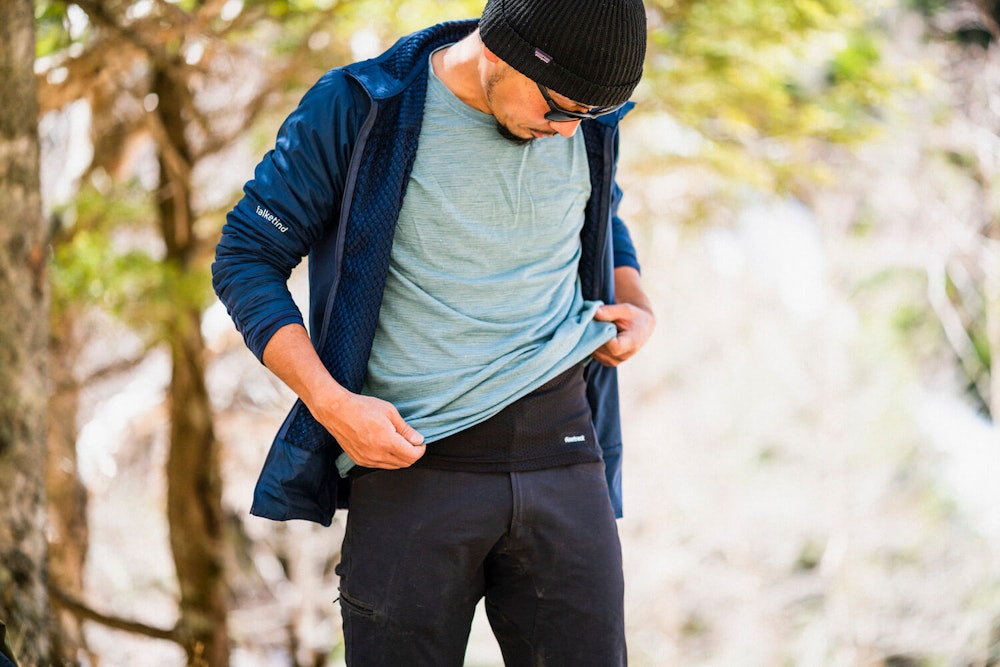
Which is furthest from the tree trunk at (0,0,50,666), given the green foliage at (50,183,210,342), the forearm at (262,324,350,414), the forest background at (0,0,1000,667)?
the green foliage at (50,183,210,342)

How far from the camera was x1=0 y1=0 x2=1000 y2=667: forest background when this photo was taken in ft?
14.3

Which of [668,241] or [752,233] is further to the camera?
[752,233]

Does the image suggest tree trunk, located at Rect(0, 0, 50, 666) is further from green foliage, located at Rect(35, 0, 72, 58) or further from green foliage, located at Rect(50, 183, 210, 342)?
green foliage, located at Rect(50, 183, 210, 342)

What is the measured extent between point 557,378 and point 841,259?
44.9ft

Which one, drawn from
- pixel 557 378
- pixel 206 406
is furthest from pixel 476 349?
pixel 206 406

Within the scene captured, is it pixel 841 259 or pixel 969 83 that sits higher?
pixel 969 83

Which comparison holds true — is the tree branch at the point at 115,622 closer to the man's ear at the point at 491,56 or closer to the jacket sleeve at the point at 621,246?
the jacket sleeve at the point at 621,246

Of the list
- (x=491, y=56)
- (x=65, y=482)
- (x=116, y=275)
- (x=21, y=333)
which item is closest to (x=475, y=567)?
(x=491, y=56)

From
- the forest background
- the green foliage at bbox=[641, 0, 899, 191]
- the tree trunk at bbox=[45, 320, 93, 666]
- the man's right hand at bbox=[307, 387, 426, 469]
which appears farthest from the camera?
the tree trunk at bbox=[45, 320, 93, 666]

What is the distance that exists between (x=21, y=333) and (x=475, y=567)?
1.48 metres

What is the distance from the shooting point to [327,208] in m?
1.79

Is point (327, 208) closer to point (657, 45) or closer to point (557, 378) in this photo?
point (557, 378)

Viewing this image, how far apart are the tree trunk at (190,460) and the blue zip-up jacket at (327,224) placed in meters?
4.05

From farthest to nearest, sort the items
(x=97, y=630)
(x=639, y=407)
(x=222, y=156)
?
(x=639, y=407) < (x=97, y=630) < (x=222, y=156)
